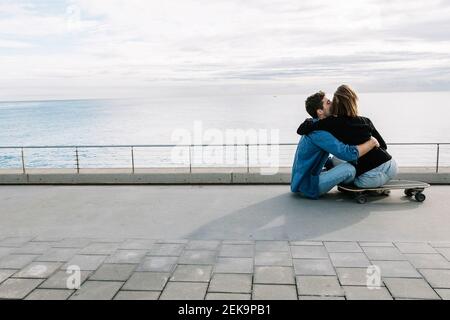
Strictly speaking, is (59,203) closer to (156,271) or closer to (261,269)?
(156,271)

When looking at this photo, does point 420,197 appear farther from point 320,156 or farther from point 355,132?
point 320,156

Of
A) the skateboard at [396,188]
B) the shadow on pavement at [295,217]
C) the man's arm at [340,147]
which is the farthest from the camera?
the skateboard at [396,188]

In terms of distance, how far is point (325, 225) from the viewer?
5.44 m

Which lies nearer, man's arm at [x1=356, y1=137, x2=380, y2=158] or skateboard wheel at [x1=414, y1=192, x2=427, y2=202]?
man's arm at [x1=356, y1=137, x2=380, y2=158]

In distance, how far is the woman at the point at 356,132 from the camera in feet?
20.6

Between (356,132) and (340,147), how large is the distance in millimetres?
340

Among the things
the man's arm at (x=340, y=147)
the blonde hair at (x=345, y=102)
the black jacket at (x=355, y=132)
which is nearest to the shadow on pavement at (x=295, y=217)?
the black jacket at (x=355, y=132)

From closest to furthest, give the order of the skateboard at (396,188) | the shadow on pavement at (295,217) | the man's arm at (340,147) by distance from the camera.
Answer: the shadow on pavement at (295,217) → the man's arm at (340,147) → the skateboard at (396,188)

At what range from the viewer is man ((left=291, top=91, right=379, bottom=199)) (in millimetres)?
6234

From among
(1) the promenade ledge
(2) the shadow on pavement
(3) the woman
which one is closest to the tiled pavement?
(2) the shadow on pavement

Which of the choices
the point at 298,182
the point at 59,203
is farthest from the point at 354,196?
the point at 59,203

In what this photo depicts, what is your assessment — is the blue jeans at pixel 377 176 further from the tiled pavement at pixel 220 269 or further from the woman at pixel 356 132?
the tiled pavement at pixel 220 269

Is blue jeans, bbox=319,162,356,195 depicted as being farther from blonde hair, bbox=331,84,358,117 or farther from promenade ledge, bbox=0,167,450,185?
promenade ledge, bbox=0,167,450,185

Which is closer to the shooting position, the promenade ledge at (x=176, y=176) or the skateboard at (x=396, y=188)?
the skateboard at (x=396, y=188)
